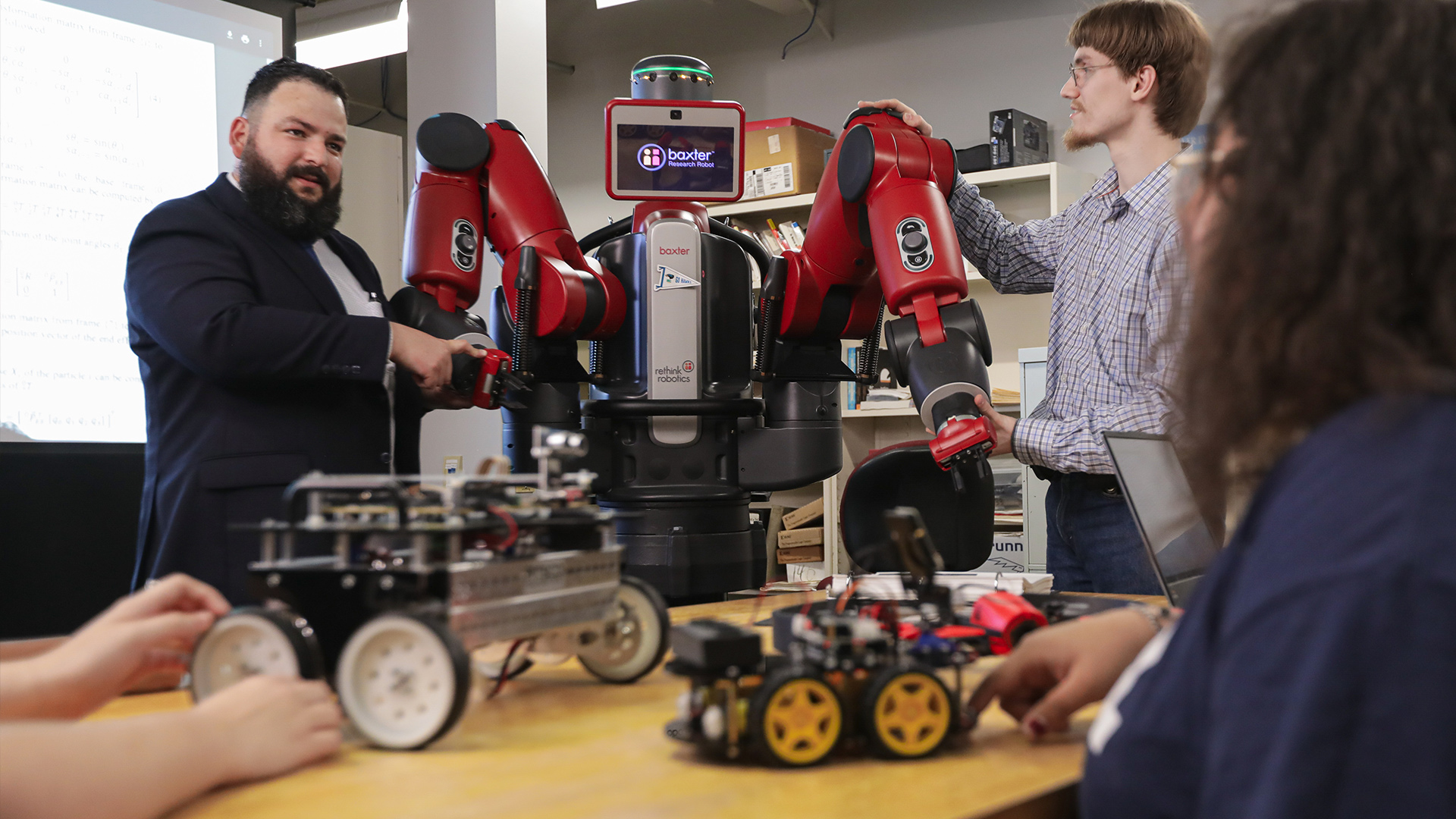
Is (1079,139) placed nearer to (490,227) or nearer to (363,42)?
(490,227)

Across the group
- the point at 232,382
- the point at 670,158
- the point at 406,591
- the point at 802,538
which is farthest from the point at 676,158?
the point at 802,538

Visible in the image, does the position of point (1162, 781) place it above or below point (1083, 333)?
below

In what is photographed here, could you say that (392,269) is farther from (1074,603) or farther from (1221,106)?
(1221,106)

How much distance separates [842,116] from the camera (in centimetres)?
520

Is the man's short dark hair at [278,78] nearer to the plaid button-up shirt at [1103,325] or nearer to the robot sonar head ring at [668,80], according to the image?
the robot sonar head ring at [668,80]

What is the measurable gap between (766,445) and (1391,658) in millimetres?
1375

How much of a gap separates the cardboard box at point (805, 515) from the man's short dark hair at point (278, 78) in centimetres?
318

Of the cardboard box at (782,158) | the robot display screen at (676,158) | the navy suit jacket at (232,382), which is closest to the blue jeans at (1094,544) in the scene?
the robot display screen at (676,158)

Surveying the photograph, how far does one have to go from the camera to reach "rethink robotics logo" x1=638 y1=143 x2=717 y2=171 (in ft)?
5.77

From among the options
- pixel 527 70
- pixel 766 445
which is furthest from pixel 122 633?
pixel 527 70

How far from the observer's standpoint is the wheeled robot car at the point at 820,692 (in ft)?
2.15

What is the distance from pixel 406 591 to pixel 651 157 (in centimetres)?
119

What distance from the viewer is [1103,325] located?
169 centimetres

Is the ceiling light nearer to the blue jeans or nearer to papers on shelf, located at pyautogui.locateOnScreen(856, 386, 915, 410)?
papers on shelf, located at pyautogui.locateOnScreen(856, 386, 915, 410)
